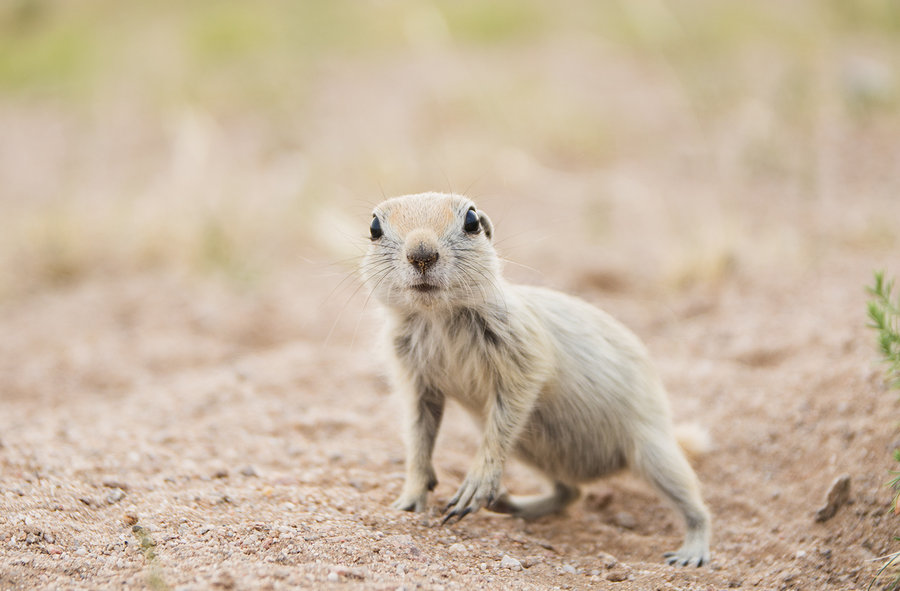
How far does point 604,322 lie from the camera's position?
3.98m

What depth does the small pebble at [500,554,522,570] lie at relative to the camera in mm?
3010

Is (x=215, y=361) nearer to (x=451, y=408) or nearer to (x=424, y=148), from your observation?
(x=451, y=408)

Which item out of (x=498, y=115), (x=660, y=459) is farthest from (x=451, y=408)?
(x=498, y=115)

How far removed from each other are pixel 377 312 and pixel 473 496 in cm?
100

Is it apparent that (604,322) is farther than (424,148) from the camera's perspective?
No

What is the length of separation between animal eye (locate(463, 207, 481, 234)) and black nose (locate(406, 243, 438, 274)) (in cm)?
30

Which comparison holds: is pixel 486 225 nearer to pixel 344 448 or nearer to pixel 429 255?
pixel 429 255

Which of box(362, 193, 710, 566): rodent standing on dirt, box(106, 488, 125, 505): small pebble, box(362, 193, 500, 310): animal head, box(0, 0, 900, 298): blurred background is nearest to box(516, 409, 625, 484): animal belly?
box(362, 193, 710, 566): rodent standing on dirt

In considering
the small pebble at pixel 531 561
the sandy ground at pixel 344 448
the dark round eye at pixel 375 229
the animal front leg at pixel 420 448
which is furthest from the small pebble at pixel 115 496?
the small pebble at pixel 531 561

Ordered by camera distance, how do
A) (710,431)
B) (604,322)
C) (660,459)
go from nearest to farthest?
1. (660,459)
2. (604,322)
3. (710,431)

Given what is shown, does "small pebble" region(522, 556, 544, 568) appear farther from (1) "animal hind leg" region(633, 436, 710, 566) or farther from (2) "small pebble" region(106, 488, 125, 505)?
(2) "small pebble" region(106, 488, 125, 505)

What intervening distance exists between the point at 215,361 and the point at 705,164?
20.5 feet

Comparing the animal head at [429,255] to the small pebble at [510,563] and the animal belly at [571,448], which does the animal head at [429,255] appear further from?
the small pebble at [510,563]

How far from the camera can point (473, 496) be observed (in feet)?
10.7
